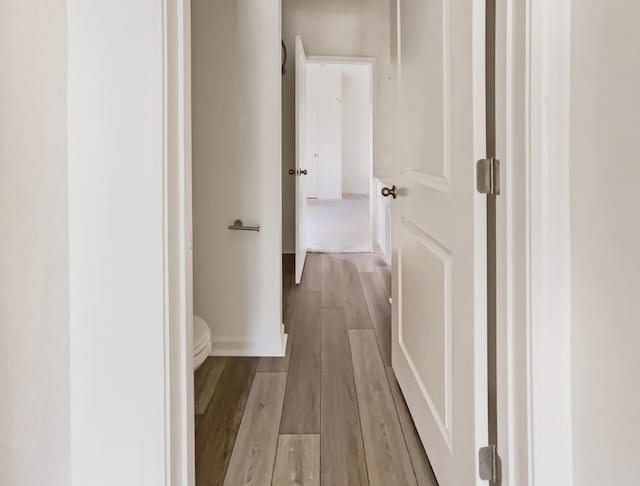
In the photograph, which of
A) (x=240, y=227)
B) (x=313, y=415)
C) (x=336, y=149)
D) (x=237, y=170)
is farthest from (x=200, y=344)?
(x=336, y=149)

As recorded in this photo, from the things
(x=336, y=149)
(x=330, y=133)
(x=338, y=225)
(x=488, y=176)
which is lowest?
(x=338, y=225)

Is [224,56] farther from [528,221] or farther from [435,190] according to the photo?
[528,221]

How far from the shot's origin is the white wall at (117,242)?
1.04 metres

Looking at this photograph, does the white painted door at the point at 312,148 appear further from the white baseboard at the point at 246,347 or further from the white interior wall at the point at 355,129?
the white baseboard at the point at 246,347

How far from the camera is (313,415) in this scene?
7.26ft

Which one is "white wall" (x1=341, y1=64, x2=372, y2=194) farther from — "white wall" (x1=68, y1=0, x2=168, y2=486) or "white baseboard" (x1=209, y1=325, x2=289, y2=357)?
"white wall" (x1=68, y1=0, x2=168, y2=486)

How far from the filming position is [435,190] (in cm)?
164

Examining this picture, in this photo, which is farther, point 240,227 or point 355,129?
point 355,129

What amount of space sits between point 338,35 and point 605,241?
5350 millimetres

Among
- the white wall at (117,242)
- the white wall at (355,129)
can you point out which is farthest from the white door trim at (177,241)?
the white wall at (355,129)

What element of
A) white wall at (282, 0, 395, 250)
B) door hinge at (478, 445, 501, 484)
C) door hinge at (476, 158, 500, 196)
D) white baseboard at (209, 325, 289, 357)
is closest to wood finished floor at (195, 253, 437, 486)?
white baseboard at (209, 325, 289, 357)

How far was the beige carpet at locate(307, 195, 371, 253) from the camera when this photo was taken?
21.2ft

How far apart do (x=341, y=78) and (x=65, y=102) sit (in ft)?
34.4

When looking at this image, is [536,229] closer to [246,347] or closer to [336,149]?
[246,347]
